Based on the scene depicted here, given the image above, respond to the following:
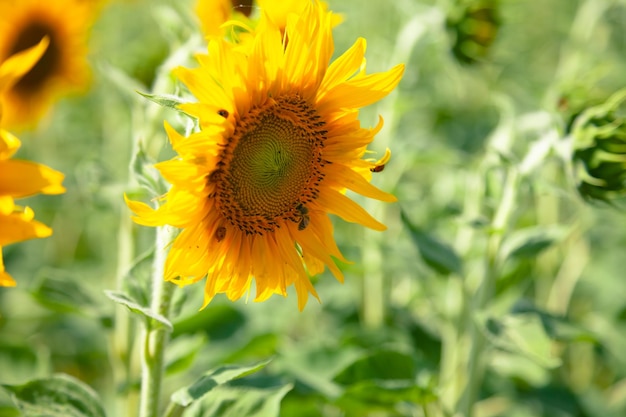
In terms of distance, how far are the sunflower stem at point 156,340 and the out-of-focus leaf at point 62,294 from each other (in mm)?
462

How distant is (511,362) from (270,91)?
4.17 feet

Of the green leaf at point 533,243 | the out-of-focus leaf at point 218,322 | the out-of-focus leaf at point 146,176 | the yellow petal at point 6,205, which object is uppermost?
the out-of-focus leaf at point 146,176

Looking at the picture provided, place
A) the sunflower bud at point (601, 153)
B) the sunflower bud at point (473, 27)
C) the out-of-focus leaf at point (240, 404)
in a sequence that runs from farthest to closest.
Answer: the sunflower bud at point (473, 27)
the sunflower bud at point (601, 153)
the out-of-focus leaf at point (240, 404)

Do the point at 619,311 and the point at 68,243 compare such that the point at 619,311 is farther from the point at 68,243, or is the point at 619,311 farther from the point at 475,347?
the point at 68,243

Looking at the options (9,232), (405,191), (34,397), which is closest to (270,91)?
(9,232)

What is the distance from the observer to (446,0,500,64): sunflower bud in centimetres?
188

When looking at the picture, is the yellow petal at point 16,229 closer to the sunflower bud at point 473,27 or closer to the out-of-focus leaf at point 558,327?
the out-of-focus leaf at point 558,327

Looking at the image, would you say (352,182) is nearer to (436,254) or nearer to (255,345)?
(436,254)

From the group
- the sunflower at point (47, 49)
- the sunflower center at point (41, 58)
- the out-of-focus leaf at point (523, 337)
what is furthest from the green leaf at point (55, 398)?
the sunflower center at point (41, 58)

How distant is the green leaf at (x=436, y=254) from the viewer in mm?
1550

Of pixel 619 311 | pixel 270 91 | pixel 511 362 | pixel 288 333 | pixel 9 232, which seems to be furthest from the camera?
pixel 288 333

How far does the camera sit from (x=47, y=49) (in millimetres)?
2707

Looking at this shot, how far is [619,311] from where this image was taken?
7.39 feet

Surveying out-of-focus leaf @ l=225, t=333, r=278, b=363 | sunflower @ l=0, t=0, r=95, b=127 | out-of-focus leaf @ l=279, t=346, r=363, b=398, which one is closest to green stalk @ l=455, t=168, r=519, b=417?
out-of-focus leaf @ l=279, t=346, r=363, b=398
